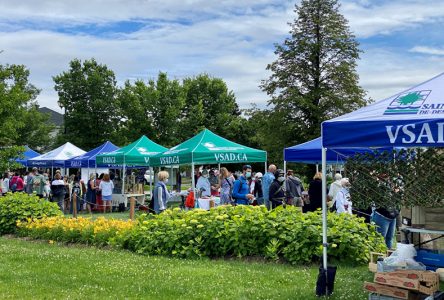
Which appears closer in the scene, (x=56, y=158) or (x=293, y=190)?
(x=293, y=190)

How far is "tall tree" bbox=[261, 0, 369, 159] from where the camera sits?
38844 millimetres

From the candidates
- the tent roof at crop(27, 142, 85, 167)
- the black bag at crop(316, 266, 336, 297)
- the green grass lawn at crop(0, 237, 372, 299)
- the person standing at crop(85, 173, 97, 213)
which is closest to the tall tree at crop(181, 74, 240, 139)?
the tent roof at crop(27, 142, 85, 167)

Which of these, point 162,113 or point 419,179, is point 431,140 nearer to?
point 419,179

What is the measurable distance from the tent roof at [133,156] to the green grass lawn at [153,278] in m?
11.9

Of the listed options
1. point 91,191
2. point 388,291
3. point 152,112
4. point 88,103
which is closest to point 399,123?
point 388,291

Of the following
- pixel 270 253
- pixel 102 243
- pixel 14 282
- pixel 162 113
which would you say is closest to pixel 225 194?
pixel 102 243

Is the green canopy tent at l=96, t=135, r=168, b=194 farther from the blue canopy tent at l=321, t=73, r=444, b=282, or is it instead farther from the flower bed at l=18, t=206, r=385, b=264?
the blue canopy tent at l=321, t=73, r=444, b=282

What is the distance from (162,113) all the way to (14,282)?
39525 millimetres

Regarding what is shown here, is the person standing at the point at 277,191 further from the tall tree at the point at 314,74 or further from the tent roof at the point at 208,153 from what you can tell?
the tall tree at the point at 314,74

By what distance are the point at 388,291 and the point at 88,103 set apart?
A: 4546cm

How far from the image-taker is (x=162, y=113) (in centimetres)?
Answer: 4684

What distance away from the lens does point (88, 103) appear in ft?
159

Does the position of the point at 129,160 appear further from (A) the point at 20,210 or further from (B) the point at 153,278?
(B) the point at 153,278

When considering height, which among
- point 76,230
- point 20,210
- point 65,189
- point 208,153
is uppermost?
point 208,153
